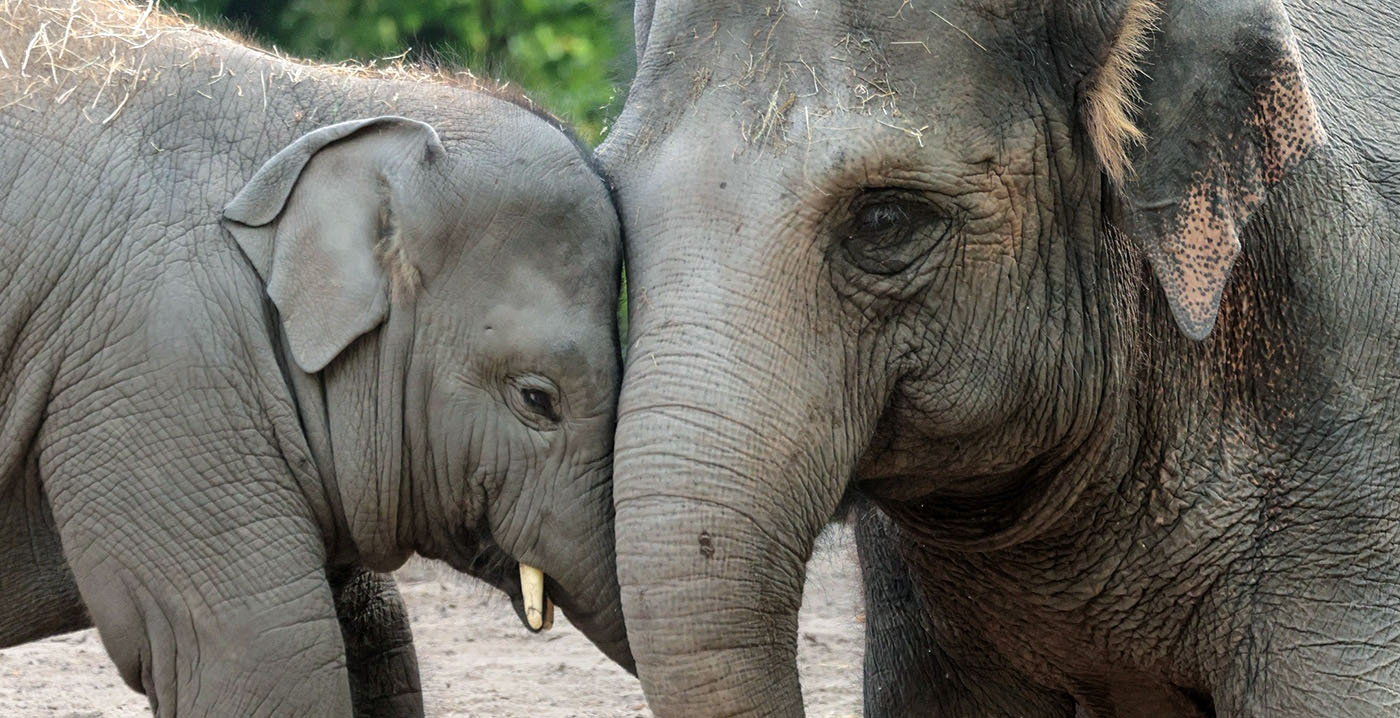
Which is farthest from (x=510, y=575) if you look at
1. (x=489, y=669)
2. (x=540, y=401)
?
(x=489, y=669)

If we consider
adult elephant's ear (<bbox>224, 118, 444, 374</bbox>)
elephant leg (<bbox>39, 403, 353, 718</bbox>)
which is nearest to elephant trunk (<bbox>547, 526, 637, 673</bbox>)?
elephant leg (<bbox>39, 403, 353, 718</bbox>)

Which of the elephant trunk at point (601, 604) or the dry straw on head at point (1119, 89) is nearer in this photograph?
the dry straw on head at point (1119, 89)

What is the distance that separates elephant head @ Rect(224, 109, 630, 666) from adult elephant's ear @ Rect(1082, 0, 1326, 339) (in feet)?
3.26

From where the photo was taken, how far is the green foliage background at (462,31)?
8156 millimetres

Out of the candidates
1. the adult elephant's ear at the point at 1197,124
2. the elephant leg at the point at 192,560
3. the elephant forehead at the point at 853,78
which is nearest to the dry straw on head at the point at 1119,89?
the adult elephant's ear at the point at 1197,124

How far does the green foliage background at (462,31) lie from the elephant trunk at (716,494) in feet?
15.5

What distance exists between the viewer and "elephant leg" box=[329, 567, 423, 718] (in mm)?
4668

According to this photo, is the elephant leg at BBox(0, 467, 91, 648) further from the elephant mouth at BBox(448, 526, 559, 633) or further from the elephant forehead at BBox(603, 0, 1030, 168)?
the elephant forehead at BBox(603, 0, 1030, 168)

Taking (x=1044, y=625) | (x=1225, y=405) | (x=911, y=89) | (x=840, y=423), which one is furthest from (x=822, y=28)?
(x=1044, y=625)

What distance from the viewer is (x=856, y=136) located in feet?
A: 10.9

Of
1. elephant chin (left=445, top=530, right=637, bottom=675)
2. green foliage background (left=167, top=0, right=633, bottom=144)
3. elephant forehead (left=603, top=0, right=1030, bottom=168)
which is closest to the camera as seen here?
elephant forehead (left=603, top=0, right=1030, bottom=168)

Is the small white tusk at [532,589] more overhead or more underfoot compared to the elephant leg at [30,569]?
more underfoot

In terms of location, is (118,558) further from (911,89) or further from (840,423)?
(911,89)

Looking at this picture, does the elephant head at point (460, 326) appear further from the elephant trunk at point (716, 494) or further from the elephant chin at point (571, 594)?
the elephant trunk at point (716, 494)
